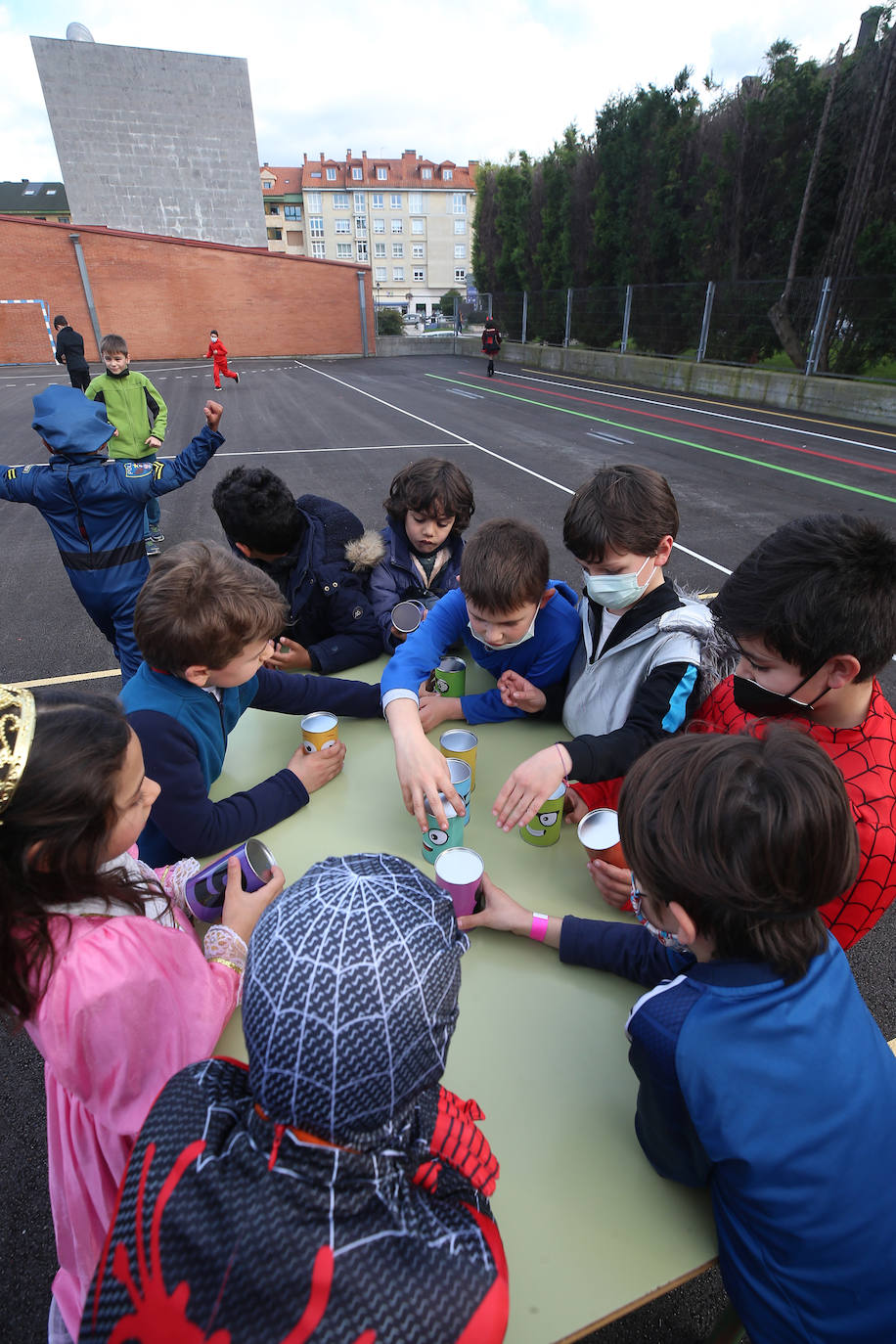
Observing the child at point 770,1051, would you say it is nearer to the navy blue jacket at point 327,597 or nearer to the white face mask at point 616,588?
the white face mask at point 616,588

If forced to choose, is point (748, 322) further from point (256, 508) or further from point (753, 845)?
point (753, 845)

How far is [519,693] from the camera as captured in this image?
6.89ft

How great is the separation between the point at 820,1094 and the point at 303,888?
0.81 meters

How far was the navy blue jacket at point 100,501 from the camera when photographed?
146 inches

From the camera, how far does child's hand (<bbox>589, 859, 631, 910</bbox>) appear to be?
4.84 ft

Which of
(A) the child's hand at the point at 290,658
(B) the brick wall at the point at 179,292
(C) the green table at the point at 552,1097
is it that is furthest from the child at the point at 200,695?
(B) the brick wall at the point at 179,292

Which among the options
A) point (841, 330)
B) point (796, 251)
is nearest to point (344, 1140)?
point (841, 330)

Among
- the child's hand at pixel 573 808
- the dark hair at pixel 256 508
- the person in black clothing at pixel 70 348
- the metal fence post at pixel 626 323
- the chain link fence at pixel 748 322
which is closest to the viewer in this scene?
the child's hand at pixel 573 808

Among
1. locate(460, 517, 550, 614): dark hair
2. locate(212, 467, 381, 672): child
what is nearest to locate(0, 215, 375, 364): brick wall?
locate(212, 467, 381, 672): child

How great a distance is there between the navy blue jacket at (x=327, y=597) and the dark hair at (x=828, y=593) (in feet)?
5.34

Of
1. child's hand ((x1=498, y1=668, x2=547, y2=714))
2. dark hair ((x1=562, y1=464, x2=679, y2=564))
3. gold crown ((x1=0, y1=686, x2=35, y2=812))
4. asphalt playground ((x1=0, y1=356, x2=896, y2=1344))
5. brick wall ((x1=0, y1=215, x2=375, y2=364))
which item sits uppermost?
brick wall ((x1=0, y1=215, x2=375, y2=364))

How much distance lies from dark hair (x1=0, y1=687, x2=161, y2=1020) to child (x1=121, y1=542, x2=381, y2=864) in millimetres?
424

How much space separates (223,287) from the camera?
86.8 ft

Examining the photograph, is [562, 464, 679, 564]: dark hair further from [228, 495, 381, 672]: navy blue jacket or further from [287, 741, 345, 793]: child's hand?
[228, 495, 381, 672]: navy blue jacket
